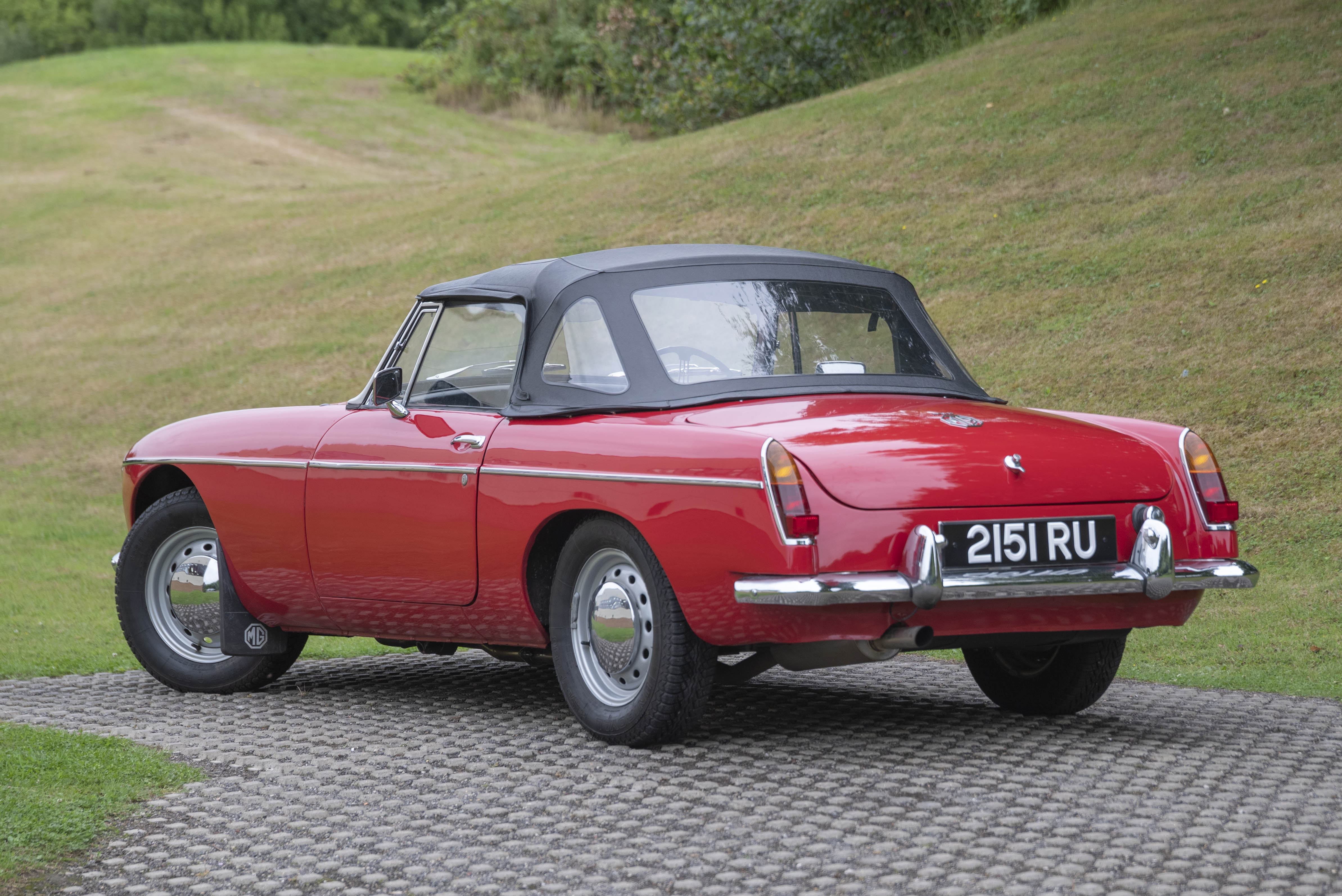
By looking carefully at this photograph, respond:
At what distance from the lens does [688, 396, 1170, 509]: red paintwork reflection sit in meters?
4.39

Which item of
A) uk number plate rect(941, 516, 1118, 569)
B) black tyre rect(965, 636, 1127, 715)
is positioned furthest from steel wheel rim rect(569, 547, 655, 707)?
black tyre rect(965, 636, 1127, 715)

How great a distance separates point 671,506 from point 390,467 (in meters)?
1.40

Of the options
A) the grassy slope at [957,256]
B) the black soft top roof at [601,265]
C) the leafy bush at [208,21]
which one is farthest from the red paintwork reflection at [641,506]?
the leafy bush at [208,21]

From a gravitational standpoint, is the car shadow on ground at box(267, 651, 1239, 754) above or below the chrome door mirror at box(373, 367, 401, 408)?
below

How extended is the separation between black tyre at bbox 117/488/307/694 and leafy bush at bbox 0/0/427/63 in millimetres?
65512

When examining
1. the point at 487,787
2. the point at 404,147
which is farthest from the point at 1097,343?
the point at 404,147

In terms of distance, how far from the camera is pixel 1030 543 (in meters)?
4.50

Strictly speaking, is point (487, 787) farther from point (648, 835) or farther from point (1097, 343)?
point (1097, 343)

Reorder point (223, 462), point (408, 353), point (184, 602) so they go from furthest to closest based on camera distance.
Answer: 1. point (184, 602)
2. point (223, 462)
3. point (408, 353)

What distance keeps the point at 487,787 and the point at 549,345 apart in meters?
1.64

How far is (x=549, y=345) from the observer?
5406mm

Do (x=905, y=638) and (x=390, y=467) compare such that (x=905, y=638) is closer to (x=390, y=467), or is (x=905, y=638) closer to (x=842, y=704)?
(x=842, y=704)

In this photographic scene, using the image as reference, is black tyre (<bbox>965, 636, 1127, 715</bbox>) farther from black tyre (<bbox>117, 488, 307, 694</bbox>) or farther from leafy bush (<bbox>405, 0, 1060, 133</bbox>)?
leafy bush (<bbox>405, 0, 1060, 133</bbox>)

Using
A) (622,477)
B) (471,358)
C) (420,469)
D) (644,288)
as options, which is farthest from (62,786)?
(644,288)
